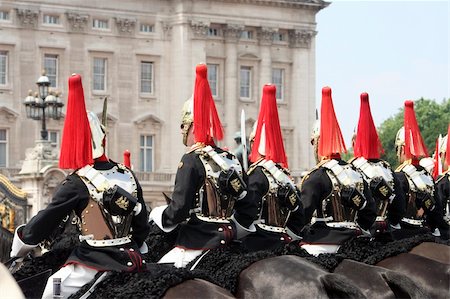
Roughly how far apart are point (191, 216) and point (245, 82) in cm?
5527

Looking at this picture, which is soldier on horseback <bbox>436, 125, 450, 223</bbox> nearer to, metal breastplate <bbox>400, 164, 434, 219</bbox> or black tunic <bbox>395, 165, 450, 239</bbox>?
black tunic <bbox>395, 165, 450, 239</bbox>

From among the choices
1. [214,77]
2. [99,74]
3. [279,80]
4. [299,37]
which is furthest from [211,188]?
[299,37]

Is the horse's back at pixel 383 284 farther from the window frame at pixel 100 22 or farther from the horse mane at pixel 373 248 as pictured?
the window frame at pixel 100 22

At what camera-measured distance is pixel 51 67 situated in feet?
193

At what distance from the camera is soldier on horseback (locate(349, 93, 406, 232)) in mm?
11883

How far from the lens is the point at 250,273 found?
877 centimetres

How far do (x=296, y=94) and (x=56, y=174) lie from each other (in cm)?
3751

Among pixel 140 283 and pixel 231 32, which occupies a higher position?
pixel 231 32

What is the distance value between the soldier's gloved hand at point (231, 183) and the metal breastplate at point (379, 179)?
2.33 meters

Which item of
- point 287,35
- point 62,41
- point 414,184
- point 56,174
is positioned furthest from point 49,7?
point 414,184

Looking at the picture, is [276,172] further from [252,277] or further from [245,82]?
[245,82]

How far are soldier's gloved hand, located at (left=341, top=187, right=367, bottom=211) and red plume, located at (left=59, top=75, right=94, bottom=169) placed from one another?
302 cm

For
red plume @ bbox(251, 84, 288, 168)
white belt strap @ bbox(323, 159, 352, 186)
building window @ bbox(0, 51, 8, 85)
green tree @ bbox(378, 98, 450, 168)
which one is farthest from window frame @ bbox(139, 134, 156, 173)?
red plume @ bbox(251, 84, 288, 168)

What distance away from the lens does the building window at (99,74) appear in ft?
197
